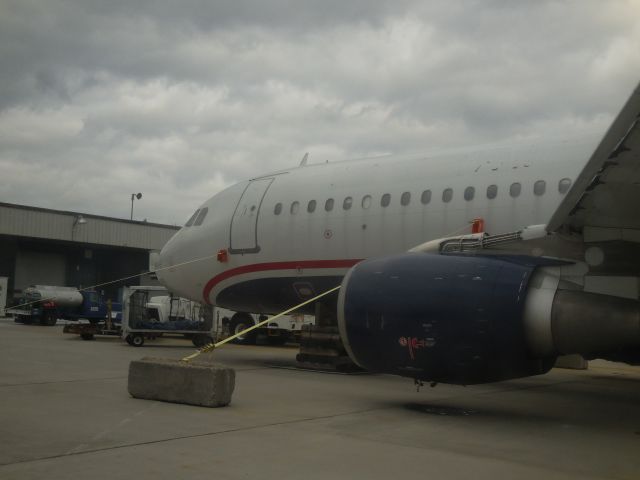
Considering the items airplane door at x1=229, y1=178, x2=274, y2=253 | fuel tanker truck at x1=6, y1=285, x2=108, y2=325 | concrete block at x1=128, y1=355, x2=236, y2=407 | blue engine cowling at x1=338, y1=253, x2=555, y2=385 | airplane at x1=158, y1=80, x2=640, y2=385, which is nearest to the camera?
airplane at x1=158, y1=80, x2=640, y2=385

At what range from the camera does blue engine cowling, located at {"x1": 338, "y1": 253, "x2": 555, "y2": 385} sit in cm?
767

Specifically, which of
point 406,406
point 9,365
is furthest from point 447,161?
point 9,365

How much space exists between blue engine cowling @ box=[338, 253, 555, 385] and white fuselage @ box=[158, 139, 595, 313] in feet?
9.18

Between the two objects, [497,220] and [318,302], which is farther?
[318,302]

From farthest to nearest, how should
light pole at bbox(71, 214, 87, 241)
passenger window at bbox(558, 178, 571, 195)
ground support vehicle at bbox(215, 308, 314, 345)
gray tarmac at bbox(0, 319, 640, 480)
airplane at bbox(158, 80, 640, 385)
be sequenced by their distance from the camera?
light pole at bbox(71, 214, 87, 241) < ground support vehicle at bbox(215, 308, 314, 345) < passenger window at bbox(558, 178, 571, 195) < airplane at bbox(158, 80, 640, 385) < gray tarmac at bbox(0, 319, 640, 480)

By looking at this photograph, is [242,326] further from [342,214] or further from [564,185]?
[564,185]

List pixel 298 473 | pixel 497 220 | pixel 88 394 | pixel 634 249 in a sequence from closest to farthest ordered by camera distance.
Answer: pixel 298 473 < pixel 634 249 < pixel 88 394 < pixel 497 220

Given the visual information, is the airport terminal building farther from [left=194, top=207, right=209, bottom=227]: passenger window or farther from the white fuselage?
the white fuselage

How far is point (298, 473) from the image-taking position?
5316mm

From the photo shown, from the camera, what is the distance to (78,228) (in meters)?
44.2

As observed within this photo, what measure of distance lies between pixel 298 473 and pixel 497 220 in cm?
662

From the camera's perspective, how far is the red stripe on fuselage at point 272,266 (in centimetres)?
1283

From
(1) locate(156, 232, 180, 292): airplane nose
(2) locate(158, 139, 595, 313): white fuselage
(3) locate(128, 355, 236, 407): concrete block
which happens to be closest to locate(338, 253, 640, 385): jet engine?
(3) locate(128, 355, 236, 407): concrete block

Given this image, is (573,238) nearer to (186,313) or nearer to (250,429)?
(250,429)
